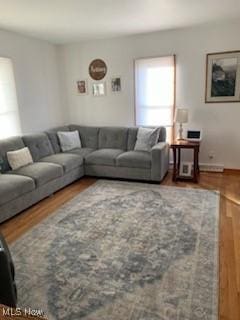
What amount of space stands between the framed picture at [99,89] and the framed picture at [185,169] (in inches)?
83.3

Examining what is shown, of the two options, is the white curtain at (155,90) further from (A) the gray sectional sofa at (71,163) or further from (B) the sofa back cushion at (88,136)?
(B) the sofa back cushion at (88,136)

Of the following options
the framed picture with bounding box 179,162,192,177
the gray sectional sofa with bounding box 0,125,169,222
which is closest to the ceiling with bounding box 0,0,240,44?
the gray sectional sofa with bounding box 0,125,169,222

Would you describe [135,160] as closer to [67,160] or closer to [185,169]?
[185,169]

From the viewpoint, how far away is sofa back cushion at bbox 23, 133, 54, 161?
167 inches

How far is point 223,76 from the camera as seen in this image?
14.2 ft

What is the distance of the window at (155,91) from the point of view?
4.62 meters

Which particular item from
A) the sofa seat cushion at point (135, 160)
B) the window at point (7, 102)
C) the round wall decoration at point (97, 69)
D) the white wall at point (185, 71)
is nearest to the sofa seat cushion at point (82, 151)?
the sofa seat cushion at point (135, 160)

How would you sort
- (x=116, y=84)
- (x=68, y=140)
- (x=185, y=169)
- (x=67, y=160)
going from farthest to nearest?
(x=116, y=84), (x=68, y=140), (x=185, y=169), (x=67, y=160)

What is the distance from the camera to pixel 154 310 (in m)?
1.74

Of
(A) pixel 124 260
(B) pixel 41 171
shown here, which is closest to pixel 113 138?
(B) pixel 41 171

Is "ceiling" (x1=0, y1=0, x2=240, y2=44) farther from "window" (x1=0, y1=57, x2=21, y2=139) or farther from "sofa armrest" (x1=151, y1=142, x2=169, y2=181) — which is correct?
"sofa armrest" (x1=151, y1=142, x2=169, y2=181)

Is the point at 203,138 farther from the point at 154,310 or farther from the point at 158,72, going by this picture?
the point at 154,310

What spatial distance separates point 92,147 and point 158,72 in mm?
1835

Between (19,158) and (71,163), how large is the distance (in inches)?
30.9
